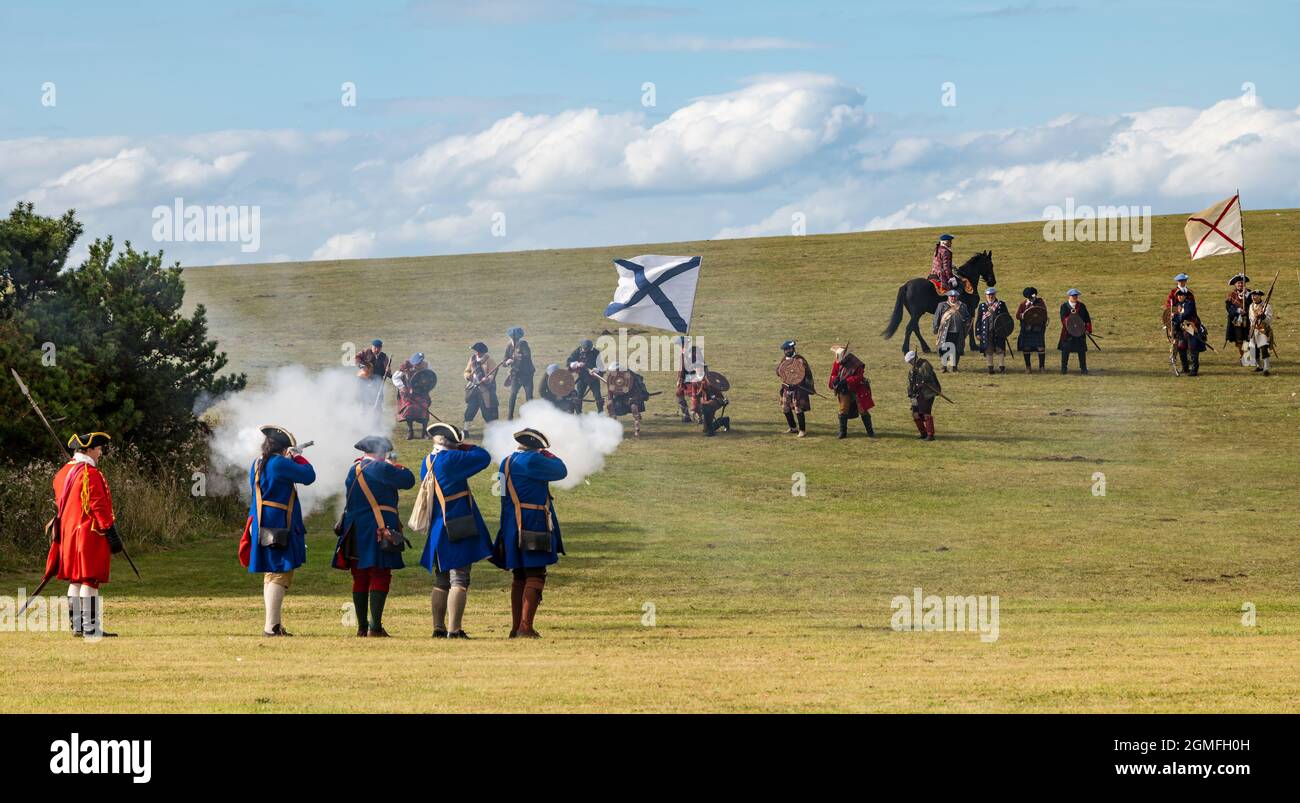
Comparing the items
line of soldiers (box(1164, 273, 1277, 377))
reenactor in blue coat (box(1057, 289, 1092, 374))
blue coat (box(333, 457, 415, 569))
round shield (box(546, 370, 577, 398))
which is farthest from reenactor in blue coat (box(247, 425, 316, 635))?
line of soldiers (box(1164, 273, 1277, 377))

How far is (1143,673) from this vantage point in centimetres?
1037

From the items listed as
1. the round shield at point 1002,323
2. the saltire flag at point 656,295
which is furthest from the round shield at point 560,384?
the round shield at point 1002,323

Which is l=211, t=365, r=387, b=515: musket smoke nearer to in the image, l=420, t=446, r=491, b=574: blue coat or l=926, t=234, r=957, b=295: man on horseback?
l=420, t=446, r=491, b=574: blue coat

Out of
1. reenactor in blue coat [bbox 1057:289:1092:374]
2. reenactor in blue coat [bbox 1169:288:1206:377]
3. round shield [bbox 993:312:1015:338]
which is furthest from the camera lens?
round shield [bbox 993:312:1015:338]

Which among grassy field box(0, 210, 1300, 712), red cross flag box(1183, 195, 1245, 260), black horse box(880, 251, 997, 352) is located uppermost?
red cross flag box(1183, 195, 1245, 260)

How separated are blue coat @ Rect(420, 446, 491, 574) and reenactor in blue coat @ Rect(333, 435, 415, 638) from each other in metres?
0.29

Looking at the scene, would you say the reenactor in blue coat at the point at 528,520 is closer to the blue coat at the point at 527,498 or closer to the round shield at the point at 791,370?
the blue coat at the point at 527,498

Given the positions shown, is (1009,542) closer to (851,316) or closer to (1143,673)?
(1143,673)

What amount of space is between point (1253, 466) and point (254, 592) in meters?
16.7

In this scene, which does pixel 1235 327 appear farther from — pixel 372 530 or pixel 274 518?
pixel 274 518

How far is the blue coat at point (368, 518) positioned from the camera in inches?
512

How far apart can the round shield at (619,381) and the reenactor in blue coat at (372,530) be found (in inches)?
634

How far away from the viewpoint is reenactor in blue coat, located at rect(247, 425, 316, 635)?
1301 cm
